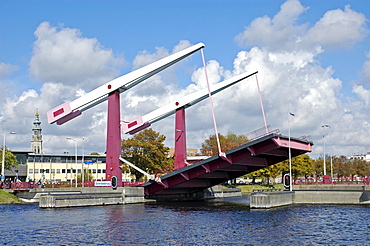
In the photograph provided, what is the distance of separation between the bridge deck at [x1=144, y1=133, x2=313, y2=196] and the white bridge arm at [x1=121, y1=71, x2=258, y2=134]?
6560 millimetres

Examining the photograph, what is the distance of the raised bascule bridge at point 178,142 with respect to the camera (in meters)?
46.2

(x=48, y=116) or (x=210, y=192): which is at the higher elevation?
(x=48, y=116)

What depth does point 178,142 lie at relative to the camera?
55.6 metres

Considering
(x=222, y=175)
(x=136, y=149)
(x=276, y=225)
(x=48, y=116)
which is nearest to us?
(x=276, y=225)

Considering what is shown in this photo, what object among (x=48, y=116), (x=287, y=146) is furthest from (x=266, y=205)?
(x=48, y=116)

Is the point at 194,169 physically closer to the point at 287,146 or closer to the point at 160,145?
the point at 287,146

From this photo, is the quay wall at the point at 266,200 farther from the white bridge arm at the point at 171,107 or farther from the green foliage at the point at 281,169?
the green foliage at the point at 281,169

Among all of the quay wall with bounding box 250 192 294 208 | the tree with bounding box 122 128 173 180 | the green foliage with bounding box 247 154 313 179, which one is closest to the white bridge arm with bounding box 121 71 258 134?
the quay wall with bounding box 250 192 294 208

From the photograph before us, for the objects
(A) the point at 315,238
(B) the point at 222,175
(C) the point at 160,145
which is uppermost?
(C) the point at 160,145

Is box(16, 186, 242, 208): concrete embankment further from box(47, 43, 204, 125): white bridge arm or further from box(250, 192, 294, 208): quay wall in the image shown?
box(250, 192, 294, 208): quay wall

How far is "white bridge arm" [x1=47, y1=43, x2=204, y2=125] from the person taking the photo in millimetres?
47125

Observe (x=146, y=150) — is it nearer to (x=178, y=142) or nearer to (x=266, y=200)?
(x=178, y=142)

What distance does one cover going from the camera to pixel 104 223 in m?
32.9

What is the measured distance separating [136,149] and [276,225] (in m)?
50.9
